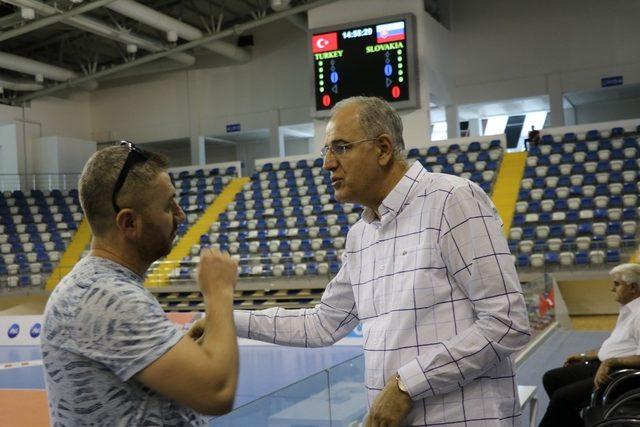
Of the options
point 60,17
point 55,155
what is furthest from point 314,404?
point 55,155

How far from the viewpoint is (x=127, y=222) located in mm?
1478

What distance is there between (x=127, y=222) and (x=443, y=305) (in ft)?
2.59

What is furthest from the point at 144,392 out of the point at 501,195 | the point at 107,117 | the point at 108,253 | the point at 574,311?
the point at 107,117

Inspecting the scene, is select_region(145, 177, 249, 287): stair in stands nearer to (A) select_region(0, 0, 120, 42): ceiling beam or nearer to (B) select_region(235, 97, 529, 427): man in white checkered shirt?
(A) select_region(0, 0, 120, 42): ceiling beam

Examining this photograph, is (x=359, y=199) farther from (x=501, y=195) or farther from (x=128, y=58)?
(x=128, y=58)

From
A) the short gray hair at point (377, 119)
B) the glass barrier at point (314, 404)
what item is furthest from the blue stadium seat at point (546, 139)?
the short gray hair at point (377, 119)

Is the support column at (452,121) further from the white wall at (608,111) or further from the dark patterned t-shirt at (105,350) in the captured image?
the dark patterned t-shirt at (105,350)

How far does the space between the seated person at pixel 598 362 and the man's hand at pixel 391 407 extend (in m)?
2.52

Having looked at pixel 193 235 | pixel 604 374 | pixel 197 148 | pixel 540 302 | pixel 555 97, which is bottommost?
pixel 540 302

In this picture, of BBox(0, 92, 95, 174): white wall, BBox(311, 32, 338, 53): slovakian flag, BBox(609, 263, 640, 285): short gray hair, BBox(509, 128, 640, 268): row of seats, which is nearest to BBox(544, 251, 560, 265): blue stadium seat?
BBox(509, 128, 640, 268): row of seats

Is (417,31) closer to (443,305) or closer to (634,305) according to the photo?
(634,305)

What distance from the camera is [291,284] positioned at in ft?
50.8

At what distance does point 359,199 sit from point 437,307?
15.1 inches

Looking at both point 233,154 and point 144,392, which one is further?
point 233,154
